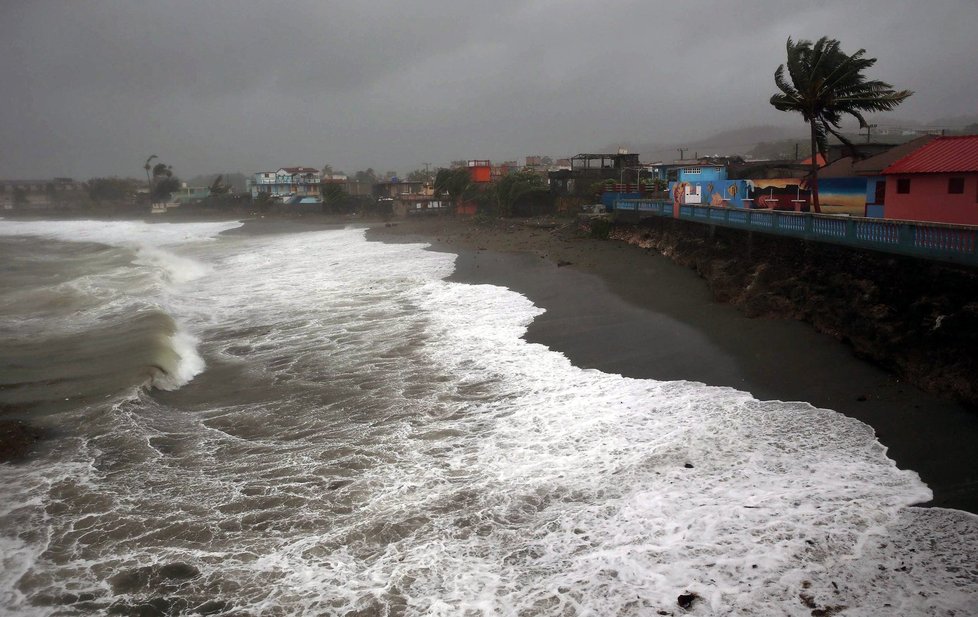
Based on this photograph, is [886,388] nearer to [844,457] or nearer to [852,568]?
[844,457]

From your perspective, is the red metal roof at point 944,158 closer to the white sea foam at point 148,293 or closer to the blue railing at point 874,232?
the blue railing at point 874,232

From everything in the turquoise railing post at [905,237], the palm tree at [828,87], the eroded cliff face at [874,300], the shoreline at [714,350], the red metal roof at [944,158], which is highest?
the palm tree at [828,87]

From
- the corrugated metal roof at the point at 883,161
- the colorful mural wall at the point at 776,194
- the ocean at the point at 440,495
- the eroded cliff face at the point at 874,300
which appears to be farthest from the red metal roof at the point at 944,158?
the ocean at the point at 440,495

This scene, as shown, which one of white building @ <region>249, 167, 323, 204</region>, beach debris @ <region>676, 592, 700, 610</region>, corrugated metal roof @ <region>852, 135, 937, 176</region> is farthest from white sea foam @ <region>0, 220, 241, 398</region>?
white building @ <region>249, 167, 323, 204</region>

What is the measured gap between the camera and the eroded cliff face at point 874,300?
33.3 feet

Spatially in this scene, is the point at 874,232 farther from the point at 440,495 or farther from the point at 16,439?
the point at 16,439

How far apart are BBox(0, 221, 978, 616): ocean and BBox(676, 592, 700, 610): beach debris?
17 mm

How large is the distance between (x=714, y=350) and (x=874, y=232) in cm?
415

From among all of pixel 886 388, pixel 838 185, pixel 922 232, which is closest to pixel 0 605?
pixel 886 388

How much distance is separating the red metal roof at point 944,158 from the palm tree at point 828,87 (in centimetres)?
340

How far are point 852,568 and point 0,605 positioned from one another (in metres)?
8.38

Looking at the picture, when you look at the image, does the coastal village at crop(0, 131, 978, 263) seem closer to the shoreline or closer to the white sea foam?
the shoreline

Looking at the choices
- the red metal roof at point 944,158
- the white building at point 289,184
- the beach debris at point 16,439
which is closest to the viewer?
the beach debris at point 16,439

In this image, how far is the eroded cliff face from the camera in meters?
10.1
